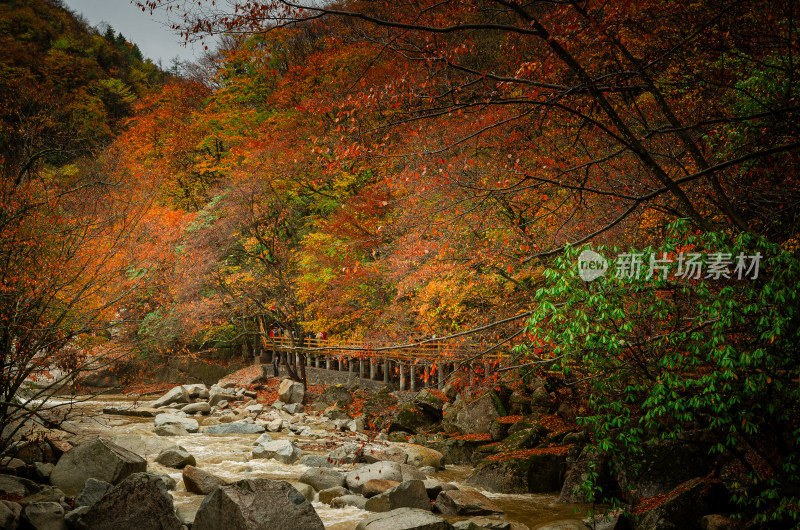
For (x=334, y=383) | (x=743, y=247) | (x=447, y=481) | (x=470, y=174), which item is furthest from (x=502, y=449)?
(x=334, y=383)

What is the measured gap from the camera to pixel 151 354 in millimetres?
20594

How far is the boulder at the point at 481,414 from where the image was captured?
11.0 meters

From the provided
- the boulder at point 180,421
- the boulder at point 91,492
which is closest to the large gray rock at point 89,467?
the boulder at point 91,492

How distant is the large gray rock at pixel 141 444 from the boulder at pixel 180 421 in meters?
2.87

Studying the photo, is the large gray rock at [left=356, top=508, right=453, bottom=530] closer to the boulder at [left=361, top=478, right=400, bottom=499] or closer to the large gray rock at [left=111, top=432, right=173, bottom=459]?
the boulder at [left=361, top=478, right=400, bottom=499]

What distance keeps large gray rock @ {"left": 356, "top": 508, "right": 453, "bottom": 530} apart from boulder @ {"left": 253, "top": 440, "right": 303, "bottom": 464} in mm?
4756

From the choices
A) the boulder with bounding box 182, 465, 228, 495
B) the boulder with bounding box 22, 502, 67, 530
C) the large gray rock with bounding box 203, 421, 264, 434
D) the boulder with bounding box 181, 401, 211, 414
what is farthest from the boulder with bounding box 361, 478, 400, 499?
the boulder with bounding box 181, 401, 211, 414

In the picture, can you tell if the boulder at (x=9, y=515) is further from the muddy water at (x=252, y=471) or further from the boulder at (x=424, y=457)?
the boulder at (x=424, y=457)

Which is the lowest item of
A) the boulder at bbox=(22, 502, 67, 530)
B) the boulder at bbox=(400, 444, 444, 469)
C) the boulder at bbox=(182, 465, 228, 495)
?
the boulder at bbox=(400, 444, 444, 469)

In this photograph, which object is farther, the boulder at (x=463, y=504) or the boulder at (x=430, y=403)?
the boulder at (x=430, y=403)

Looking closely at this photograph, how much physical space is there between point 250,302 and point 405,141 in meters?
9.53

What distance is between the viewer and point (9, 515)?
5262mm

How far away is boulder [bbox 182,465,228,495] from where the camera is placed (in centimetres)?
776

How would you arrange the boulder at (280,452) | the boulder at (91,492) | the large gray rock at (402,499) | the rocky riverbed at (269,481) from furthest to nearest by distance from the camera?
the boulder at (280,452) → the large gray rock at (402,499) → the boulder at (91,492) → the rocky riverbed at (269,481)
